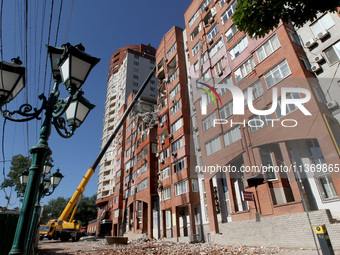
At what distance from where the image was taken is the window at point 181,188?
82.2ft

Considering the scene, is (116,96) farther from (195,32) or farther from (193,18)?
(195,32)

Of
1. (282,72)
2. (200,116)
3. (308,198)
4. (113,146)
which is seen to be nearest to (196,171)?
(200,116)

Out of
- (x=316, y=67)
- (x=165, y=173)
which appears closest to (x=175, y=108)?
(x=165, y=173)

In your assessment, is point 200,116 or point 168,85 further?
point 168,85

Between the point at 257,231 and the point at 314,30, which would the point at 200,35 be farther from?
the point at 257,231

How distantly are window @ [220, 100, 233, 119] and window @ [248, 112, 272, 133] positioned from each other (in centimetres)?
271

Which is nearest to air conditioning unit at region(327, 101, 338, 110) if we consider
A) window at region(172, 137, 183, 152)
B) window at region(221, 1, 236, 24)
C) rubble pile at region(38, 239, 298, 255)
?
rubble pile at region(38, 239, 298, 255)

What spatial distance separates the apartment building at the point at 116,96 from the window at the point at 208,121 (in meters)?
27.5

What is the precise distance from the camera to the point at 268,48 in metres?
18.6

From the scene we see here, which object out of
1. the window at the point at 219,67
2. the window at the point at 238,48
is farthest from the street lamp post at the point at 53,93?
the window at the point at 219,67

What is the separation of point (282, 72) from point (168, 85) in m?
19.5

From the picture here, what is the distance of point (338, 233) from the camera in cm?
1118

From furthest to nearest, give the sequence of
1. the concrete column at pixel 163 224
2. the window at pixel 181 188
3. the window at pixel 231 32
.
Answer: the concrete column at pixel 163 224 < the window at pixel 181 188 < the window at pixel 231 32

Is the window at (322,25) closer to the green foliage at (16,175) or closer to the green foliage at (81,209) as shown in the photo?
the green foliage at (16,175)
